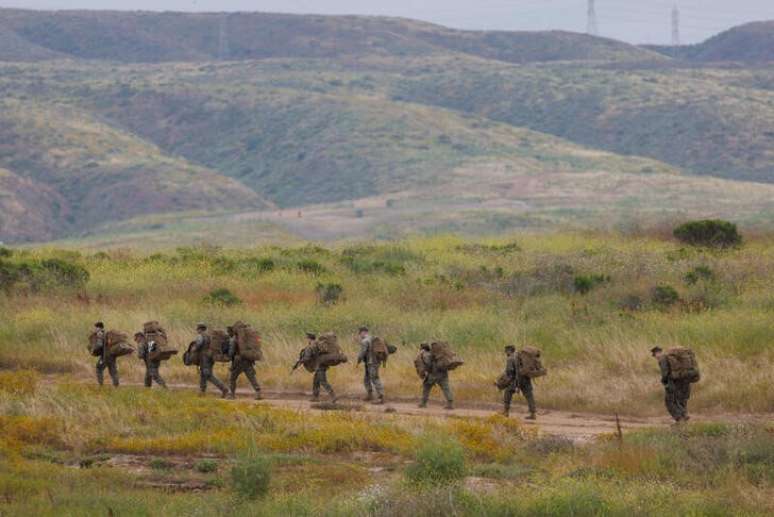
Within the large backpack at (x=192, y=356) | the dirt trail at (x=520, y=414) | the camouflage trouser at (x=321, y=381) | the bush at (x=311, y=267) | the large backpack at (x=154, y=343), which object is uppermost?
the bush at (x=311, y=267)

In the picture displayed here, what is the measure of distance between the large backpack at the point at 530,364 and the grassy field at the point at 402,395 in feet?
2.58

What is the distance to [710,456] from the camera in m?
20.0

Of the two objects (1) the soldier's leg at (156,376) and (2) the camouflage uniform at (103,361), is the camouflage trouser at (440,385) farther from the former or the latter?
(2) the camouflage uniform at (103,361)

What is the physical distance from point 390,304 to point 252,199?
266 ft

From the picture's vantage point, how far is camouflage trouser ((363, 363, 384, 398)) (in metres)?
27.6

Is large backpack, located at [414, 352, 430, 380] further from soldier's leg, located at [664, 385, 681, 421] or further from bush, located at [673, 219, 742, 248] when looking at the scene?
bush, located at [673, 219, 742, 248]

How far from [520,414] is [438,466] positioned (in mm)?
8379

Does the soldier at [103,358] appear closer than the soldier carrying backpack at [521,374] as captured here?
No

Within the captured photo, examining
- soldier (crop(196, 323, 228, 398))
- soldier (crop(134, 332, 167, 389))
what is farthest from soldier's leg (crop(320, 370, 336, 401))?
soldier (crop(134, 332, 167, 389))

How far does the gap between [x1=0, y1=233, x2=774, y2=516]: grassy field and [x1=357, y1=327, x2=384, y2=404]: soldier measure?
1482mm

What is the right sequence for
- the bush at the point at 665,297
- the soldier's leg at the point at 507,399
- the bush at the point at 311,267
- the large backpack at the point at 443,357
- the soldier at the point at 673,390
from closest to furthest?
the soldier at the point at 673,390
the soldier's leg at the point at 507,399
the large backpack at the point at 443,357
the bush at the point at 665,297
the bush at the point at 311,267

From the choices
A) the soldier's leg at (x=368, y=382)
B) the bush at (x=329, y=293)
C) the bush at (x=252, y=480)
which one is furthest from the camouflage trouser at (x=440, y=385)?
the bush at (x=329, y=293)

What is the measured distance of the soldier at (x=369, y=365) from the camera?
27500 millimetres

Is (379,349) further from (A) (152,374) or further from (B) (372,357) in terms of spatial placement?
(A) (152,374)
